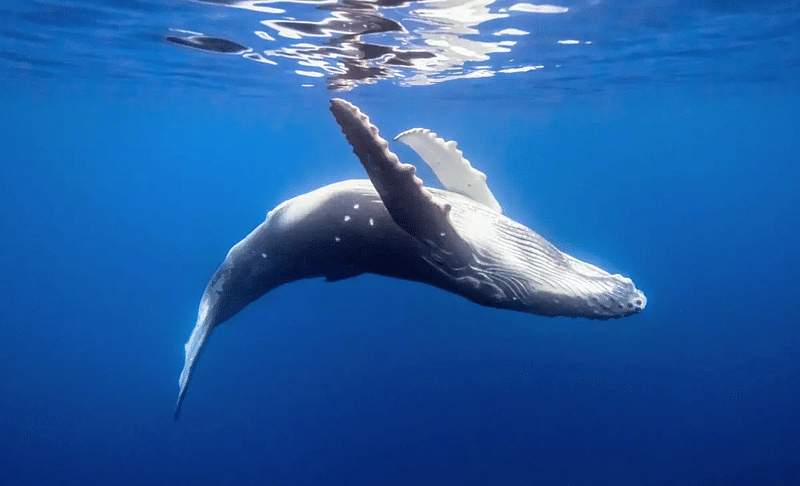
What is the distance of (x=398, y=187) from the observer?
4258mm

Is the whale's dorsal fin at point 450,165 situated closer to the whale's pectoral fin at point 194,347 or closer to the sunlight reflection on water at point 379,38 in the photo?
the whale's pectoral fin at point 194,347

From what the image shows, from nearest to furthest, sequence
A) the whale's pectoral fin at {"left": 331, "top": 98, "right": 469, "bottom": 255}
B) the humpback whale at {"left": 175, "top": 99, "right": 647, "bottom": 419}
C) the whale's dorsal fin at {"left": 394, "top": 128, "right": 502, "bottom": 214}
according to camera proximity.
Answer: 1. the whale's pectoral fin at {"left": 331, "top": 98, "right": 469, "bottom": 255}
2. the humpback whale at {"left": 175, "top": 99, "right": 647, "bottom": 419}
3. the whale's dorsal fin at {"left": 394, "top": 128, "right": 502, "bottom": 214}

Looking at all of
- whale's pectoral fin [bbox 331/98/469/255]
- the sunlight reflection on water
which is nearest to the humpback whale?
whale's pectoral fin [bbox 331/98/469/255]

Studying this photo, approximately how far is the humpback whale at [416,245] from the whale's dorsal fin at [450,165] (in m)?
0.02

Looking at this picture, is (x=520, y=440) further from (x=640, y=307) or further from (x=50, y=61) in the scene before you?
(x=50, y=61)

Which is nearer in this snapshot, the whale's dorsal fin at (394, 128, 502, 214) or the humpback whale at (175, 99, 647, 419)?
the humpback whale at (175, 99, 647, 419)

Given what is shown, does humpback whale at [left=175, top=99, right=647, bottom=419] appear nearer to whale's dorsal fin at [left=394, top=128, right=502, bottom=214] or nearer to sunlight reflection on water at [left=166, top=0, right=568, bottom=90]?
whale's dorsal fin at [left=394, top=128, right=502, bottom=214]

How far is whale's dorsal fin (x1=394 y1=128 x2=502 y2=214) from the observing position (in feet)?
21.7

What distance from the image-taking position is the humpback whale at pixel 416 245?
4391mm

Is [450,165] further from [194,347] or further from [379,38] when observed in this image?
[379,38]

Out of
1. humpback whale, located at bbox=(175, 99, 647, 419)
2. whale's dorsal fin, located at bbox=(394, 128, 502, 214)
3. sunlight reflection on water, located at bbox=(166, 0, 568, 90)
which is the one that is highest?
sunlight reflection on water, located at bbox=(166, 0, 568, 90)

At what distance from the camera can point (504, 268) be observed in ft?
16.4

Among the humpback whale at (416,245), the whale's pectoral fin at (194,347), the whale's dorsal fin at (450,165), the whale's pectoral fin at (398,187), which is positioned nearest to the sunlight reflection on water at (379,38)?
the whale's dorsal fin at (450,165)

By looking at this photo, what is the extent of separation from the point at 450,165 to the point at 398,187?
106 inches
